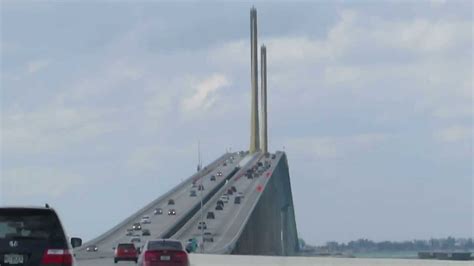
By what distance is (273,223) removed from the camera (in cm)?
13200

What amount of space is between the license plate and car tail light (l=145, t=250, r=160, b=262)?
21312 mm

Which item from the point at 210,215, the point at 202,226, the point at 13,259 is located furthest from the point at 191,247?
the point at 210,215

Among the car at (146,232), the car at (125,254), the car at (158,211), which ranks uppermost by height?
the car at (158,211)

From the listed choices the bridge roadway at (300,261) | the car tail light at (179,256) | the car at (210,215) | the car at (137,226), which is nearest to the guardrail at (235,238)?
the car at (210,215)

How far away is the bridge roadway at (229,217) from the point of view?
10262 cm

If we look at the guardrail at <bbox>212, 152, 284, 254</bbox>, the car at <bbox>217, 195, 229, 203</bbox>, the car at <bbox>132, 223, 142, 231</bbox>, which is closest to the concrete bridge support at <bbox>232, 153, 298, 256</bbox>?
the guardrail at <bbox>212, 152, 284, 254</bbox>

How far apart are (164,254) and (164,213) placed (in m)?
94.2

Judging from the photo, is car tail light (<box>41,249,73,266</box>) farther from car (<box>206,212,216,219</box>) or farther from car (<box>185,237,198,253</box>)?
car (<box>206,212,216,219</box>)

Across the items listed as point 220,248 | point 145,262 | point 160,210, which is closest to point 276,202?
point 160,210

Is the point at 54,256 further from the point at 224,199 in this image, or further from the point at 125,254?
the point at 224,199

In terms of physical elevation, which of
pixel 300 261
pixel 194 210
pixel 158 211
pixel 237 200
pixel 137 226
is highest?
pixel 237 200

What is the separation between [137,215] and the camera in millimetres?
144125

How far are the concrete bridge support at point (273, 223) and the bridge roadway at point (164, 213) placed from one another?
7254 millimetres

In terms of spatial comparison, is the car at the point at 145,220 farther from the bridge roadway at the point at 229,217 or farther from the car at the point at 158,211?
the car at the point at 158,211
